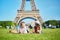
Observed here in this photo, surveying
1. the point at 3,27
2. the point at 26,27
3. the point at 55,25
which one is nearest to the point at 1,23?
the point at 3,27

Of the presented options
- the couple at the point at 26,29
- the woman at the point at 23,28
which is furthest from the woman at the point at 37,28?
the woman at the point at 23,28

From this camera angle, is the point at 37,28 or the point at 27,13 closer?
the point at 37,28

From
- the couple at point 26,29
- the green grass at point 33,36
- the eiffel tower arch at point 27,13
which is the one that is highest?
the eiffel tower arch at point 27,13

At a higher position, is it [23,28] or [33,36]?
[23,28]

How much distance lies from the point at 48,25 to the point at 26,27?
0.35m

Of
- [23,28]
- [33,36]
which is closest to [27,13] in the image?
[23,28]

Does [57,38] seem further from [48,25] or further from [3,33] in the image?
[3,33]

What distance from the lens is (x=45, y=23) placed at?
3039 mm

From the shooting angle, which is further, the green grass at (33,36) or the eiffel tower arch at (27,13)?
A: the eiffel tower arch at (27,13)

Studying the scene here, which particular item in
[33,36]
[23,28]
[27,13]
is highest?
[27,13]

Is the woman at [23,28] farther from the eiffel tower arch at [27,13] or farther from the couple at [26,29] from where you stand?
the eiffel tower arch at [27,13]

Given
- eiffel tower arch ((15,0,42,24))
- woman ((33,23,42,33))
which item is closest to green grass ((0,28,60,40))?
woman ((33,23,42,33))

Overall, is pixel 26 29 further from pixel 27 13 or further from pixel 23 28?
pixel 27 13

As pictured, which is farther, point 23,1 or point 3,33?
point 23,1
